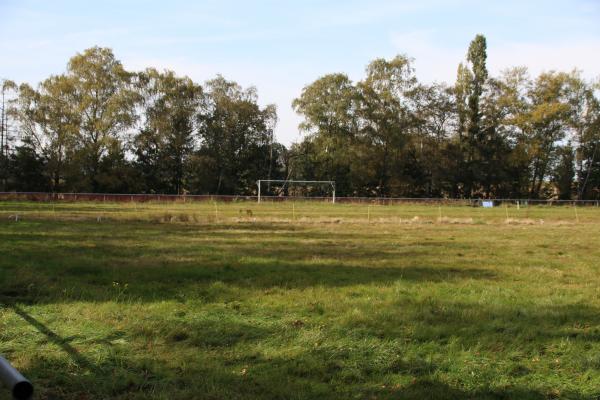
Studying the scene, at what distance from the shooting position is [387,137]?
210 feet

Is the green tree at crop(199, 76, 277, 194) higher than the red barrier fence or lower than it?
higher

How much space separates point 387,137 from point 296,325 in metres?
59.8

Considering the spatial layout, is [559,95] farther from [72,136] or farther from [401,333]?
[401,333]

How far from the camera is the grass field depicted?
4.52 metres

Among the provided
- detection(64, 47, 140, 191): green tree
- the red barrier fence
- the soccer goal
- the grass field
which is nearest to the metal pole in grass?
the grass field

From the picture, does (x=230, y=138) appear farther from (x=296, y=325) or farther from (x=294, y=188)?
(x=296, y=325)

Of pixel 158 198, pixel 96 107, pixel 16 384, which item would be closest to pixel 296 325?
pixel 16 384

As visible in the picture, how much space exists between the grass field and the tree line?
170 feet

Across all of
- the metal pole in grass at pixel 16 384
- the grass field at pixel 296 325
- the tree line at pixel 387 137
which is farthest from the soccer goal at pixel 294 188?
the metal pole in grass at pixel 16 384

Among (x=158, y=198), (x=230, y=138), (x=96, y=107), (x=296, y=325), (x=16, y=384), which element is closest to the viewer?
(x=16, y=384)

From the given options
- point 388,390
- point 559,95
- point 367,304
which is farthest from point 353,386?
point 559,95

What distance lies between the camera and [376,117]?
63906 millimetres

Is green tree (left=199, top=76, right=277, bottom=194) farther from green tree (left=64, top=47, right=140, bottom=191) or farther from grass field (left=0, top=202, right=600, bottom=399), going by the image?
grass field (left=0, top=202, right=600, bottom=399)

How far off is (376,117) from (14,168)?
43.1 metres
